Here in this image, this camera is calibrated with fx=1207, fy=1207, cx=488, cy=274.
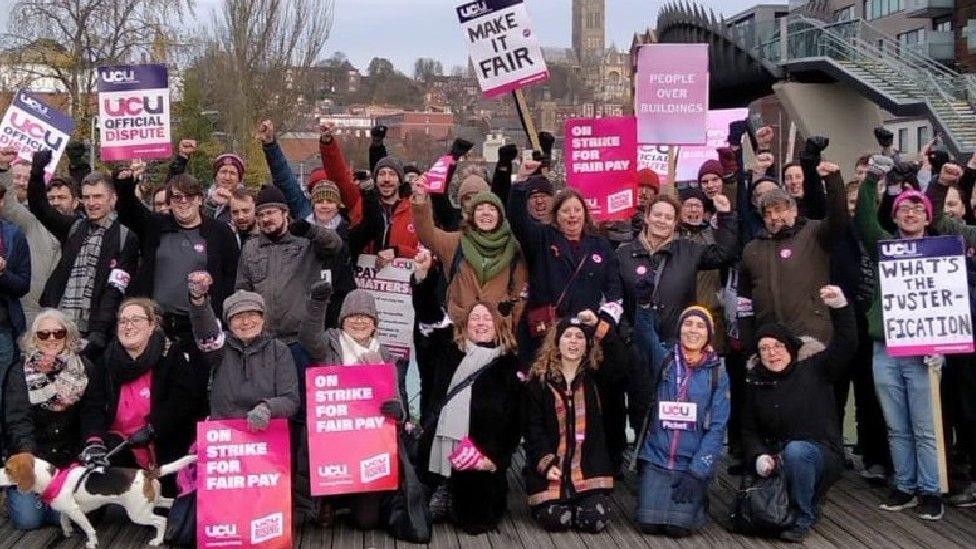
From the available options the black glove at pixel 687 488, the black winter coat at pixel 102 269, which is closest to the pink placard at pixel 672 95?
the black glove at pixel 687 488

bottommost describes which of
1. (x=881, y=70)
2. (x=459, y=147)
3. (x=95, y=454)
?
(x=95, y=454)

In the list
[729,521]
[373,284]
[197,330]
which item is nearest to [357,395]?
[197,330]

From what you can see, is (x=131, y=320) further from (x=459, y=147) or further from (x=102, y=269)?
(x=459, y=147)

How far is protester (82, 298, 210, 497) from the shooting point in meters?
7.17

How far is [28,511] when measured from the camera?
7.21 metres

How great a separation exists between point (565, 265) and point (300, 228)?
1667mm

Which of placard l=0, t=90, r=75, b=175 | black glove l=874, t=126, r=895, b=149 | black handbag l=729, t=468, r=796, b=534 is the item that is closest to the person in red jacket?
black handbag l=729, t=468, r=796, b=534

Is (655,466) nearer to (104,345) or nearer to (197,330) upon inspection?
(197,330)

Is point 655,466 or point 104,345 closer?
point 655,466

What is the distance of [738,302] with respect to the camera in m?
8.07

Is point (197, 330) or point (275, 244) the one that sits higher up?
point (275, 244)

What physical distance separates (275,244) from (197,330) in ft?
2.70

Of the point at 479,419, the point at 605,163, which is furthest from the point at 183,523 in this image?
the point at 605,163

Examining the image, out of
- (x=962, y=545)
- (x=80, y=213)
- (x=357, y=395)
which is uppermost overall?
(x=80, y=213)
